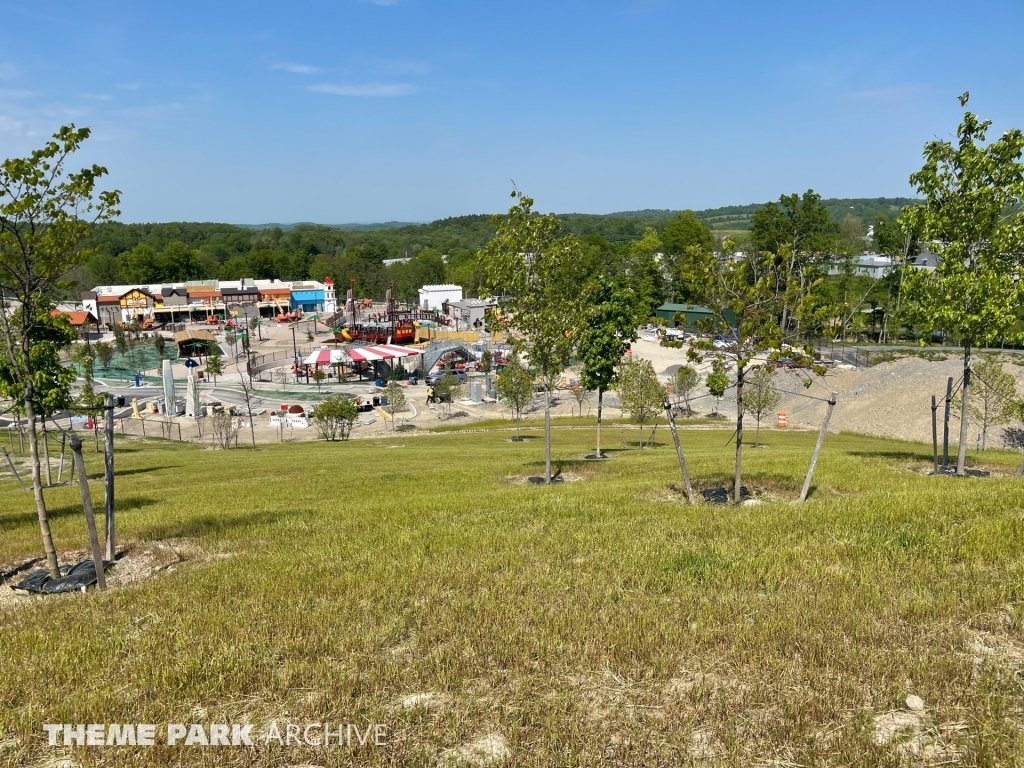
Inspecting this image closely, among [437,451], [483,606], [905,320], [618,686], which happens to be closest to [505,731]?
[618,686]

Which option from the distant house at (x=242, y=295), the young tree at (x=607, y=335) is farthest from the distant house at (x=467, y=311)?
the young tree at (x=607, y=335)

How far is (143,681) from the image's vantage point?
5.43 meters

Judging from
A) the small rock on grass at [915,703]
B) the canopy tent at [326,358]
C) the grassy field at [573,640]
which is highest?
the small rock on grass at [915,703]

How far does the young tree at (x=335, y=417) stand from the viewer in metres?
39.6

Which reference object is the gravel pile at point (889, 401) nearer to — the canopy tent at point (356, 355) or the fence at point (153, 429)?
the canopy tent at point (356, 355)

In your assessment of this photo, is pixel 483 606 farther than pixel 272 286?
No

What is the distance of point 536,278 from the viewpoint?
16562mm

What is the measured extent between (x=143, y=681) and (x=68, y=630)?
190 cm

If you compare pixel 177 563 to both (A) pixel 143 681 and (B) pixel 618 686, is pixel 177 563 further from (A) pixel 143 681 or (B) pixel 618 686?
(B) pixel 618 686

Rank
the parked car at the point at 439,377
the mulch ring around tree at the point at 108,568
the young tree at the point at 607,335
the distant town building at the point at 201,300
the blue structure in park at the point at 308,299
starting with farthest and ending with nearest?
the blue structure in park at the point at 308,299
the distant town building at the point at 201,300
the parked car at the point at 439,377
the young tree at the point at 607,335
the mulch ring around tree at the point at 108,568

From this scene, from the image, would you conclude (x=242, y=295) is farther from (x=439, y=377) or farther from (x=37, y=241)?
(x=37, y=241)

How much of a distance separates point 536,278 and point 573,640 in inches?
467

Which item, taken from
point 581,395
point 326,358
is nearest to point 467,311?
point 326,358

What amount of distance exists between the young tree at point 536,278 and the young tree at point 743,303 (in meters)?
5.08
